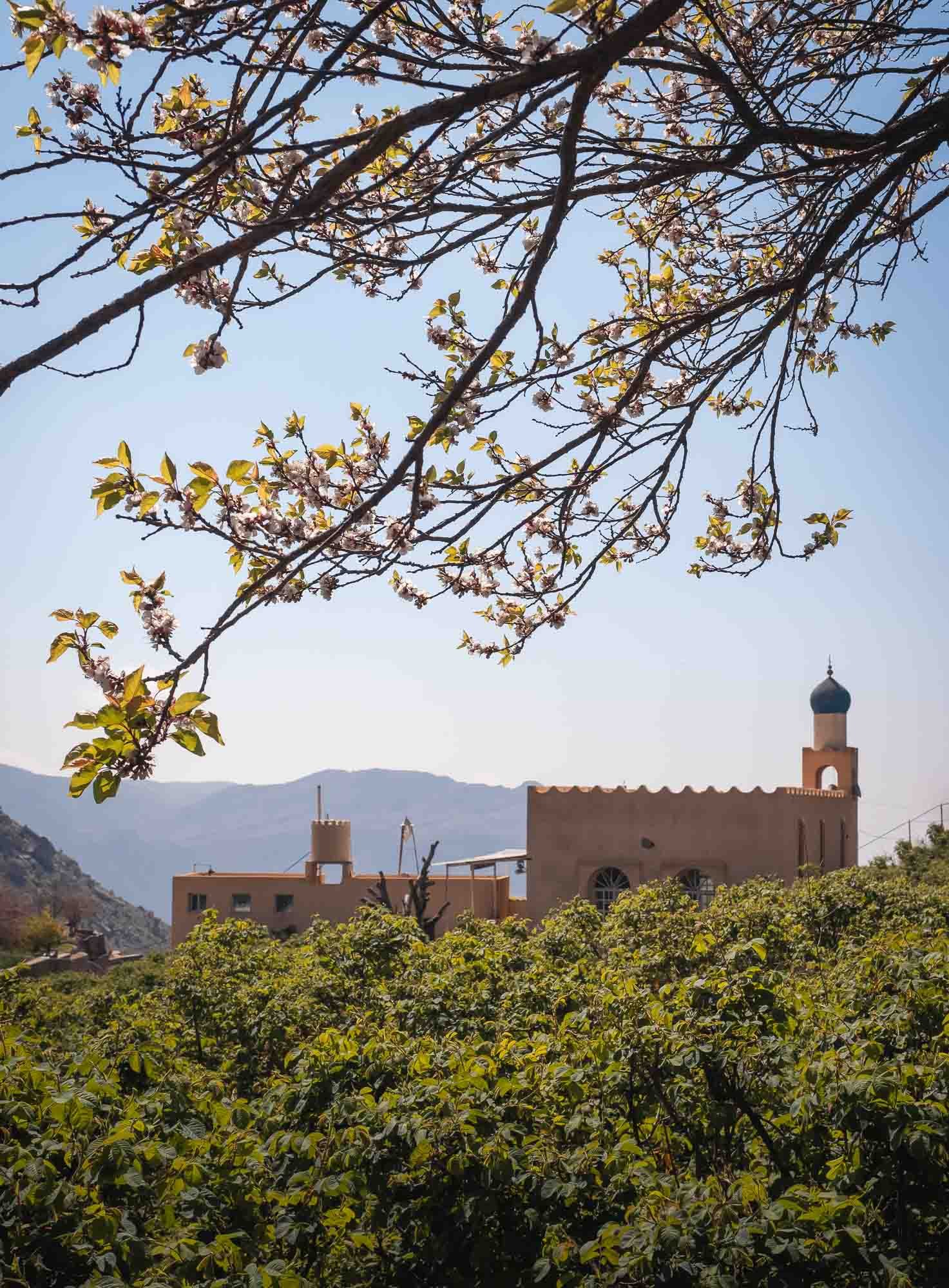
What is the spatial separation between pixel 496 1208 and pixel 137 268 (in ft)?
10.1

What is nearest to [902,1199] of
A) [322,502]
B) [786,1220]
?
[786,1220]

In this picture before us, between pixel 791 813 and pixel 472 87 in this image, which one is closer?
pixel 472 87

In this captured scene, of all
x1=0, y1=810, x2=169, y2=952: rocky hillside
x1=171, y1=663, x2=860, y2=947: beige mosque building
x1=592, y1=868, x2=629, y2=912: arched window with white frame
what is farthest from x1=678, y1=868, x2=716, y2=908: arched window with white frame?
x1=0, y1=810, x2=169, y2=952: rocky hillside

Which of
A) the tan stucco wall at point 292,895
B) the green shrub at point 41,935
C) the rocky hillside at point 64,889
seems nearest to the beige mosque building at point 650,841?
the tan stucco wall at point 292,895

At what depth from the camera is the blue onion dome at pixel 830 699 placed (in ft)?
84.6

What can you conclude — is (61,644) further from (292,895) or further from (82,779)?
(292,895)

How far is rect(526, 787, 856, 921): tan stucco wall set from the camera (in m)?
19.5

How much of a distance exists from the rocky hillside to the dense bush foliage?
49784mm

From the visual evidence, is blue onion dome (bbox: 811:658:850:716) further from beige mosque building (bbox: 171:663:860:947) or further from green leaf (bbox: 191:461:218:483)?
green leaf (bbox: 191:461:218:483)

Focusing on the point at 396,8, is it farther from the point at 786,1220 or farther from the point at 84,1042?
the point at 84,1042

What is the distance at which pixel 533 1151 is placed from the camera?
12.0ft

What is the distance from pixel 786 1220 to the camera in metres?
3.20

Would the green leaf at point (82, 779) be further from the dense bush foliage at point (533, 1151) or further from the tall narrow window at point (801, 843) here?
the tall narrow window at point (801, 843)

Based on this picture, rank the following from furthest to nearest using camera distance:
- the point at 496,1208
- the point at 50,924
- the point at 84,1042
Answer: the point at 50,924, the point at 84,1042, the point at 496,1208
